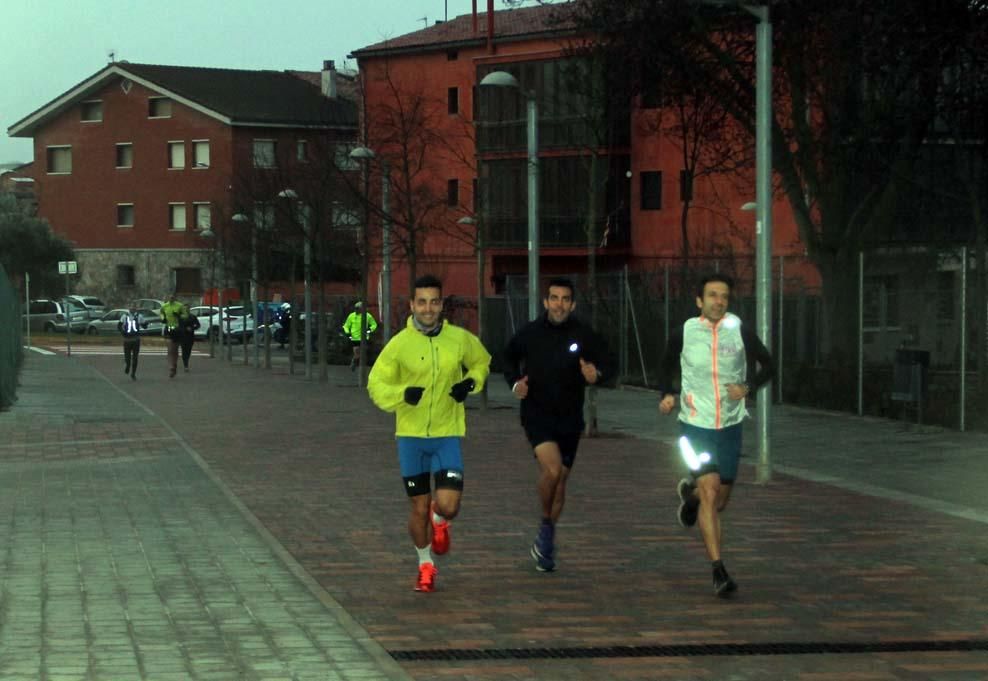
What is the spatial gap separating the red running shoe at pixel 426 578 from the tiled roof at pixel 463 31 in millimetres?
49355

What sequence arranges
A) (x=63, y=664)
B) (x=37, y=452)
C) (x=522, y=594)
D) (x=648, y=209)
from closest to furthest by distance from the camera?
(x=63, y=664) < (x=522, y=594) < (x=37, y=452) < (x=648, y=209)

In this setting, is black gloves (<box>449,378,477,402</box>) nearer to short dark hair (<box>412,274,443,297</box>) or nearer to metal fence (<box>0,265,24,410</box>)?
short dark hair (<box>412,274,443,297</box>)

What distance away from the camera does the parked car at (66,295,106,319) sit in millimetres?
79062

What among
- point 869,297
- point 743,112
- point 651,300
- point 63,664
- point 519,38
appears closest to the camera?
point 63,664

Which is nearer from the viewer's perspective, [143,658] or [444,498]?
[143,658]

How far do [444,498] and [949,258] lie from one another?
14813mm

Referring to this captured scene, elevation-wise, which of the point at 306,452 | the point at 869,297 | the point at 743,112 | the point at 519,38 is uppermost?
the point at 519,38

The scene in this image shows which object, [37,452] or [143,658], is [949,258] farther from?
[143,658]

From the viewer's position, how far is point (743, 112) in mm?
29047

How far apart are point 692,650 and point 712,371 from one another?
205 centimetres

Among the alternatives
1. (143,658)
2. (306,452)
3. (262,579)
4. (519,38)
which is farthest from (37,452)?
(519,38)

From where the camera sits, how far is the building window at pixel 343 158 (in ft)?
117

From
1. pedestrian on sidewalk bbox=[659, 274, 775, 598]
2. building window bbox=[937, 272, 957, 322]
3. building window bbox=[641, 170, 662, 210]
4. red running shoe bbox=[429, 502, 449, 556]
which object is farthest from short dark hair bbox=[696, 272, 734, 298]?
building window bbox=[641, 170, 662, 210]

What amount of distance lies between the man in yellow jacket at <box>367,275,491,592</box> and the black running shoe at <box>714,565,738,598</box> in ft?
4.41
